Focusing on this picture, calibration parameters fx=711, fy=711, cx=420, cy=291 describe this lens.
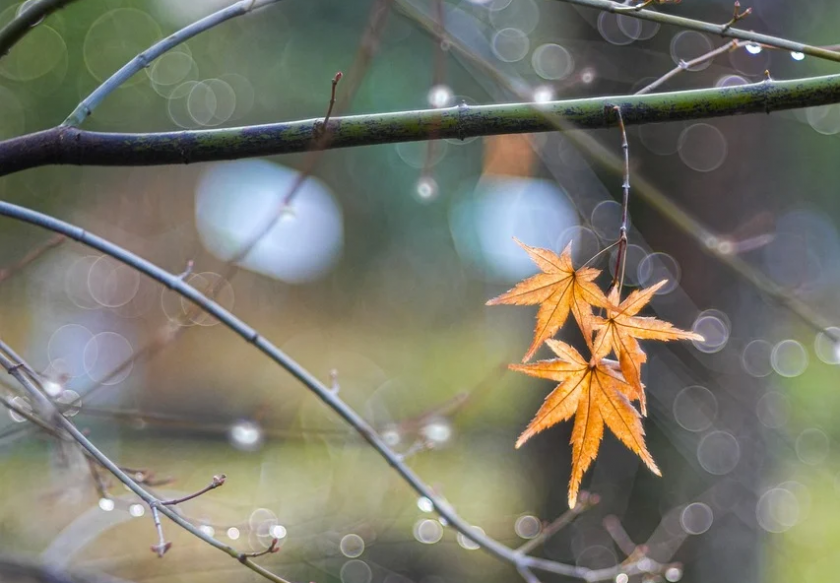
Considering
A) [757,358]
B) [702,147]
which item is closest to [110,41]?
[702,147]

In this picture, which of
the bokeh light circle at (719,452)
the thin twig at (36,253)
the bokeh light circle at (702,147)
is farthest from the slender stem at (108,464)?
the bokeh light circle at (702,147)

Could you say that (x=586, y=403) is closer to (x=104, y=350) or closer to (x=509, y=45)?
(x=509, y=45)

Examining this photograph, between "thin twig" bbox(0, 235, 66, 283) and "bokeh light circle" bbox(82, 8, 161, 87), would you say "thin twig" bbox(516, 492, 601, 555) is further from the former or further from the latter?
"bokeh light circle" bbox(82, 8, 161, 87)

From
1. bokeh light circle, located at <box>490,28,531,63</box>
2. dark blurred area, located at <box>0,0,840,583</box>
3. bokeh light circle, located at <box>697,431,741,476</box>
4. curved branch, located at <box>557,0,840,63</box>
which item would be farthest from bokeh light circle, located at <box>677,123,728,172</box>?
curved branch, located at <box>557,0,840,63</box>

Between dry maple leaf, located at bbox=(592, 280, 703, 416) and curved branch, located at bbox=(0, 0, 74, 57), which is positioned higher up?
curved branch, located at bbox=(0, 0, 74, 57)

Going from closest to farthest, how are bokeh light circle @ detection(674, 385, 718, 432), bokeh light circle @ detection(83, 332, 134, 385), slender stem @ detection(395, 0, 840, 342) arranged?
slender stem @ detection(395, 0, 840, 342) < bokeh light circle @ detection(674, 385, 718, 432) < bokeh light circle @ detection(83, 332, 134, 385)

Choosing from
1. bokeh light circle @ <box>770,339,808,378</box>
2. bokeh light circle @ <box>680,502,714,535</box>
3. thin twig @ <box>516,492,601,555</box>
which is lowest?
bokeh light circle @ <box>680,502,714,535</box>
